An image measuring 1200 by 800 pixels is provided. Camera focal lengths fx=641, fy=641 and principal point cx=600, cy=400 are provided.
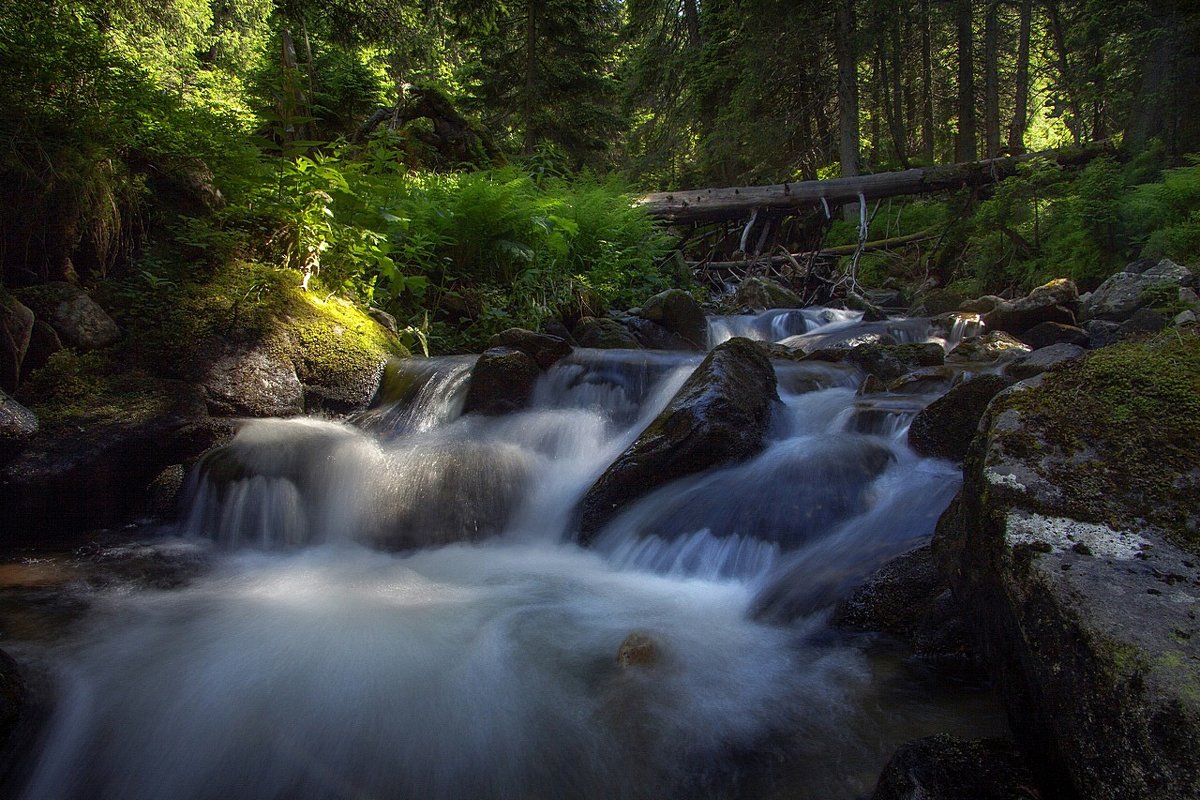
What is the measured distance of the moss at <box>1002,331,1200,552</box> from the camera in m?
1.89

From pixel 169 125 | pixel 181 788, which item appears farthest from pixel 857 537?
pixel 169 125

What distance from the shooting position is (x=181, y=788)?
7.04 feet

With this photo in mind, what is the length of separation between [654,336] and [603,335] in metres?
0.88

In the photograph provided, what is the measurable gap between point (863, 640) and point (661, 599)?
1078mm

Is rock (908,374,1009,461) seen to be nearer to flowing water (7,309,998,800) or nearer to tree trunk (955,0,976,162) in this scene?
flowing water (7,309,998,800)

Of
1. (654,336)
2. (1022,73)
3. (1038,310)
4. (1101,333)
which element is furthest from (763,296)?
(1022,73)

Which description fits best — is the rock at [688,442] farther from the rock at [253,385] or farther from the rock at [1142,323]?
the rock at [1142,323]

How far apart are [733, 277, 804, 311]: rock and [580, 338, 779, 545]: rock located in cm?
720

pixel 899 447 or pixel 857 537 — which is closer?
pixel 857 537

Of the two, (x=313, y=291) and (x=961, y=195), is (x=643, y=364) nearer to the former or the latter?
(x=313, y=291)

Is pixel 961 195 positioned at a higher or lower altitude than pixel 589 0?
lower

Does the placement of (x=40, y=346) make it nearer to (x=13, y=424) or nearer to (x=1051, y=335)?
(x=13, y=424)

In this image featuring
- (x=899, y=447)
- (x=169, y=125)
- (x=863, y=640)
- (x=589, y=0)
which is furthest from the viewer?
(x=589, y=0)

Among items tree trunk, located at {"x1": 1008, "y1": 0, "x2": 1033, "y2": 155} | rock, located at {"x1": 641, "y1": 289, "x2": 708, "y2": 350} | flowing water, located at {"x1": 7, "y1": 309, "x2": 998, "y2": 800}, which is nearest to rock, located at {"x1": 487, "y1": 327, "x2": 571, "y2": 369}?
flowing water, located at {"x1": 7, "y1": 309, "x2": 998, "y2": 800}
